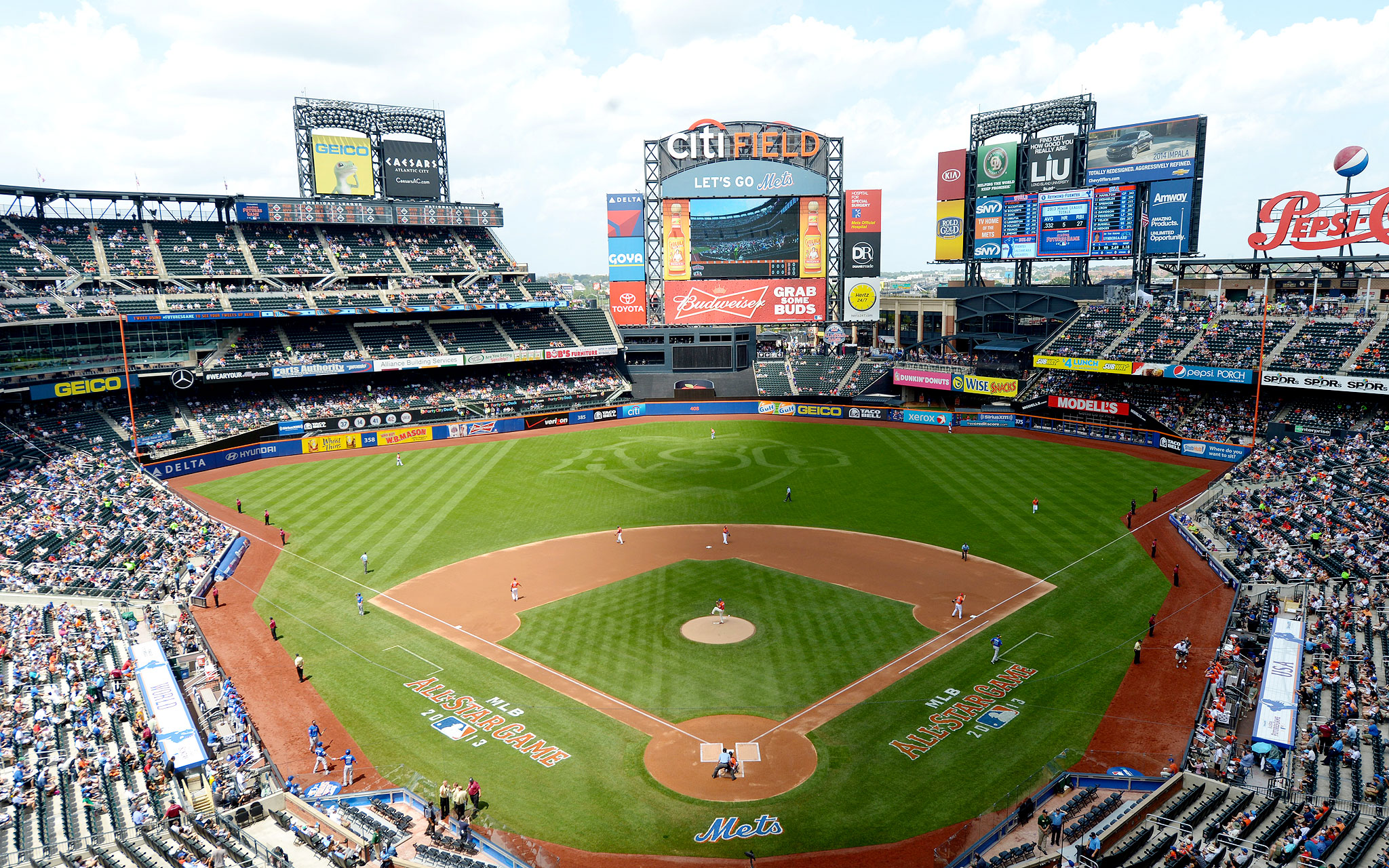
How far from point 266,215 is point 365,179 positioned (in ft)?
28.0

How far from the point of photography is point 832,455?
54.4 m

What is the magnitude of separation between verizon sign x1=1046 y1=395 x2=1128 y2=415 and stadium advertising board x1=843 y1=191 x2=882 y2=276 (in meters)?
19.8

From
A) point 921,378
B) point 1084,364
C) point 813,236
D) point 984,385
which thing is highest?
point 813,236

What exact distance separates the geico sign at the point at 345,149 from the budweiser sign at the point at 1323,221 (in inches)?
2588

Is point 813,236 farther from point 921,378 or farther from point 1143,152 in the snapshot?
point 1143,152

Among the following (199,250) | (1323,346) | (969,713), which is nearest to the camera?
(969,713)

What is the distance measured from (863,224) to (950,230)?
7400 mm

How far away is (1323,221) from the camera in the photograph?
164ft

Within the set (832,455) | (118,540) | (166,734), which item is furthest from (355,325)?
(166,734)

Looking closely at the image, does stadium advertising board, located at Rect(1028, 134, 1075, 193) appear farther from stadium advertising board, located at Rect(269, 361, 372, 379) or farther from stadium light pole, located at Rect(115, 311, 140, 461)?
stadium light pole, located at Rect(115, 311, 140, 461)

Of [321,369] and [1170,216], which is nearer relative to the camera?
[321,369]

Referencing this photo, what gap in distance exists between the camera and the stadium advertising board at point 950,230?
71.2 m

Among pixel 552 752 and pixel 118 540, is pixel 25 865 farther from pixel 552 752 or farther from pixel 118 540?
pixel 118 540

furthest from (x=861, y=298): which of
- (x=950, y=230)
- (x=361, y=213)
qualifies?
(x=361, y=213)
